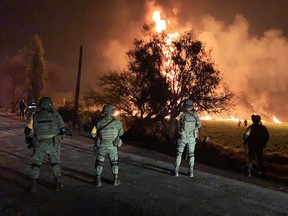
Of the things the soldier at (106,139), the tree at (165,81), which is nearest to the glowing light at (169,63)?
the tree at (165,81)

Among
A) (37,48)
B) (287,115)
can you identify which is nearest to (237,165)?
(37,48)

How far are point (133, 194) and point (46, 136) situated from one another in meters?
2.15

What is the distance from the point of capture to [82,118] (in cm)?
2642

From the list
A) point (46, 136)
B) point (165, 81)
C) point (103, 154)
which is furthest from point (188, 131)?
point (165, 81)

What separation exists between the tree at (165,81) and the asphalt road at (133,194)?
14.1 metres

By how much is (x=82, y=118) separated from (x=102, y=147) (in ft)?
62.2

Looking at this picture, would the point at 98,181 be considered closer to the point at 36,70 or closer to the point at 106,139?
the point at 106,139

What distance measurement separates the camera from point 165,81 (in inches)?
992

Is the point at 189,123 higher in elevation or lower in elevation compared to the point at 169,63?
lower

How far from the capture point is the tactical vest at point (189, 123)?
9281 millimetres

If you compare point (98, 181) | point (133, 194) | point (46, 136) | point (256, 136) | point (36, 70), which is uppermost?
point (36, 70)

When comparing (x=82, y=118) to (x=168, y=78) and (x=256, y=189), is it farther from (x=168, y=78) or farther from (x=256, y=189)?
(x=256, y=189)

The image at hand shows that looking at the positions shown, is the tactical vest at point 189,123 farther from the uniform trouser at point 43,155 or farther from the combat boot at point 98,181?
the uniform trouser at point 43,155

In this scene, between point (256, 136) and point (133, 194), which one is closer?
point (133, 194)
